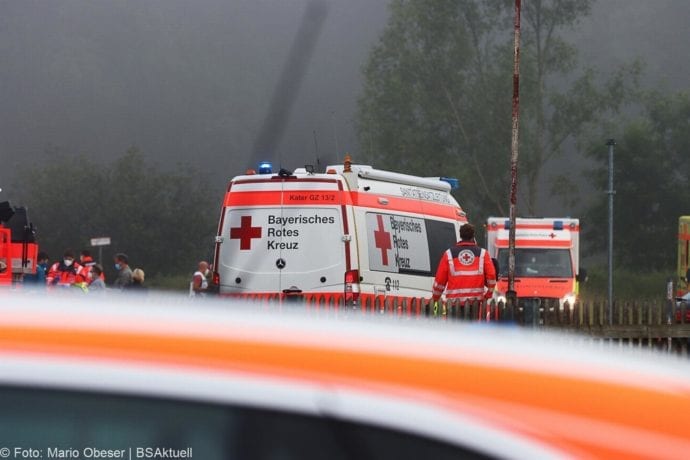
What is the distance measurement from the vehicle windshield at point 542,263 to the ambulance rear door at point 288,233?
42.4 feet

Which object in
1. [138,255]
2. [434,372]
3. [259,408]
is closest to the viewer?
[259,408]

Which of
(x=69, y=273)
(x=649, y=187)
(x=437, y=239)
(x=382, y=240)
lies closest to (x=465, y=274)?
(x=382, y=240)

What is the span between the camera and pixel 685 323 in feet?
49.7

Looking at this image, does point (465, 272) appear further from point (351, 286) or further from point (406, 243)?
point (406, 243)

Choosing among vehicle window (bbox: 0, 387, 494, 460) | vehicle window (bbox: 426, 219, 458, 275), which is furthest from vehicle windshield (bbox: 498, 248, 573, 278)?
vehicle window (bbox: 0, 387, 494, 460)

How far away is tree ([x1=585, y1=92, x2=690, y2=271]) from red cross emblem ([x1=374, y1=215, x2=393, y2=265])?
203 ft

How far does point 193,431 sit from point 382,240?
15339 mm

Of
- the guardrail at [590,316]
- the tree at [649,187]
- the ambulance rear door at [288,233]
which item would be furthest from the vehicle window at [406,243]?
the tree at [649,187]

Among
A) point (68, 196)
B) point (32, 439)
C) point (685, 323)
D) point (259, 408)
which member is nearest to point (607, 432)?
point (259, 408)

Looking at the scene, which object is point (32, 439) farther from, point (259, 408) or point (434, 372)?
point (434, 372)

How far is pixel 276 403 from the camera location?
1666mm

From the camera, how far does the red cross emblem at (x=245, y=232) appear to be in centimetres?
1658

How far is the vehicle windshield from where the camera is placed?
28.8 m

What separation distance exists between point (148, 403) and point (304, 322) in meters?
0.35
